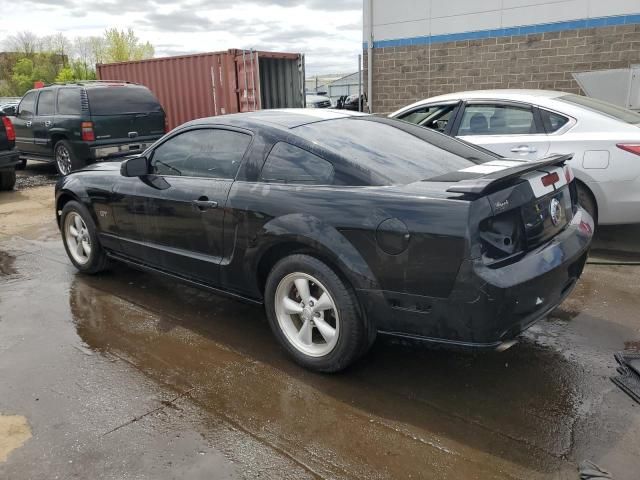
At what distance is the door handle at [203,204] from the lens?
11.8ft

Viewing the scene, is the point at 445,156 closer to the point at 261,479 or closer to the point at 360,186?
the point at 360,186

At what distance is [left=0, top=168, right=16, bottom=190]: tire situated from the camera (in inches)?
387

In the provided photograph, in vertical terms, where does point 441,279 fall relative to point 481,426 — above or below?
above

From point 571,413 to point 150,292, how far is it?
3406mm

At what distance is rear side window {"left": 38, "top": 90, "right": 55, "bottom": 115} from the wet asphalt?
7478mm

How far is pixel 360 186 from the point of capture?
300 cm

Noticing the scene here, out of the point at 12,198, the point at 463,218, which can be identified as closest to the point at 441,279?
the point at 463,218

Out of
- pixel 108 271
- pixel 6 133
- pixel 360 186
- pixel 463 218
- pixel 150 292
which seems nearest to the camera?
pixel 463 218

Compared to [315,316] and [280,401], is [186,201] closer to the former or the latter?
[315,316]

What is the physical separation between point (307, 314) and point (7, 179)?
351 inches

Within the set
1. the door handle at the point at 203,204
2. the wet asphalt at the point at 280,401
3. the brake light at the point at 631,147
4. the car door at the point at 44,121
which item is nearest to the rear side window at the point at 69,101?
the car door at the point at 44,121

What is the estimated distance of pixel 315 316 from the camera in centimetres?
319

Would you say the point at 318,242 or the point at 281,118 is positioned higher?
the point at 281,118

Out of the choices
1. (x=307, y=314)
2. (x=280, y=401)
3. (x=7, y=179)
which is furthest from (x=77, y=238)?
(x=7, y=179)
